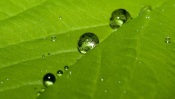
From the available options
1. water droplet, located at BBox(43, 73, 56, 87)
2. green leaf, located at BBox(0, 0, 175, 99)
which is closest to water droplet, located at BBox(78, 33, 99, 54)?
green leaf, located at BBox(0, 0, 175, 99)

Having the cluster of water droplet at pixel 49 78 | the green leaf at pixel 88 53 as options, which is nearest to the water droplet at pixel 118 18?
the green leaf at pixel 88 53

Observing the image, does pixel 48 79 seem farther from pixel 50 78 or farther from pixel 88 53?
pixel 88 53

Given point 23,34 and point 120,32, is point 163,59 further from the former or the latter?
point 23,34

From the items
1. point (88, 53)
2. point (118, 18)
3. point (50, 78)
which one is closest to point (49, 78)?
point (50, 78)

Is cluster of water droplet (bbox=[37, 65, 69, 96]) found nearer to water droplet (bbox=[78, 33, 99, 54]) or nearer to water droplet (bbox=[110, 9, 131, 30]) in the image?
water droplet (bbox=[78, 33, 99, 54])

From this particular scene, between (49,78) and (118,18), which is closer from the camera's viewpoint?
(49,78)

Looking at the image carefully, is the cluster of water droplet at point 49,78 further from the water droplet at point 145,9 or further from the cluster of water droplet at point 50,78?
the water droplet at point 145,9
